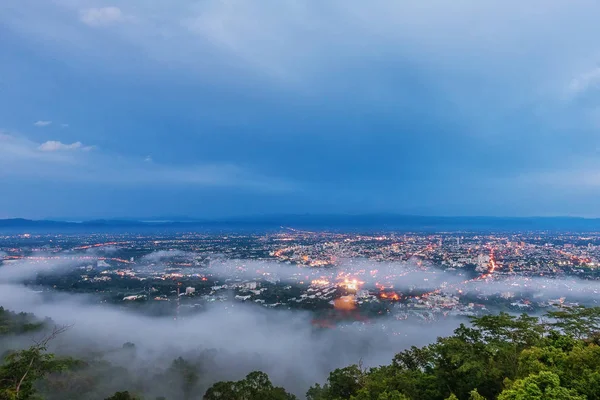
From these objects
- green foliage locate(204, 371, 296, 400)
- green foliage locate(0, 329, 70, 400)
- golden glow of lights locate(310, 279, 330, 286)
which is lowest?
golden glow of lights locate(310, 279, 330, 286)

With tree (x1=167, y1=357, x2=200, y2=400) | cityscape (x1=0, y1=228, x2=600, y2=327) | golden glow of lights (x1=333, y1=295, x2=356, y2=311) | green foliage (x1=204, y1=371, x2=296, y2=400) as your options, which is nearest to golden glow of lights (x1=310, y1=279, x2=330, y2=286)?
cityscape (x1=0, y1=228, x2=600, y2=327)

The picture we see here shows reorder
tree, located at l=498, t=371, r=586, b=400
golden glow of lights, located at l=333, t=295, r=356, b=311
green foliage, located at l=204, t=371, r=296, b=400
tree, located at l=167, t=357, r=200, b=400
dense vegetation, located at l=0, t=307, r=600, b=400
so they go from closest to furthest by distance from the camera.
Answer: tree, located at l=498, t=371, r=586, b=400 → dense vegetation, located at l=0, t=307, r=600, b=400 → green foliage, located at l=204, t=371, r=296, b=400 → tree, located at l=167, t=357, r=200, b=400 → golden glow of lights, located at l=333, t=295, r=356, b=311

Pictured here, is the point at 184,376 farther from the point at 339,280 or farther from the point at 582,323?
the point at 339,280

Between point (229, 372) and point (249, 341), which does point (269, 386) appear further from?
point (249, 341)

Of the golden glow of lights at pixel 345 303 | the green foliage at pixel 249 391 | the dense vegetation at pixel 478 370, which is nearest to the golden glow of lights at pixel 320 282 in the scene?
the golden glow of lights at pixel 345 303

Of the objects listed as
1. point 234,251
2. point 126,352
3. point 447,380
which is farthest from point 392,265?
A: point 447,380

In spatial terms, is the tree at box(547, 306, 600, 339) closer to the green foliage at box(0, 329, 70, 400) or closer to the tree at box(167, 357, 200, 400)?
the green foliage at box(0, 329, 70, 400)

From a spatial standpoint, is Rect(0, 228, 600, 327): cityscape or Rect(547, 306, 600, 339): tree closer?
Rect(547, 306, 600, 339): tree
